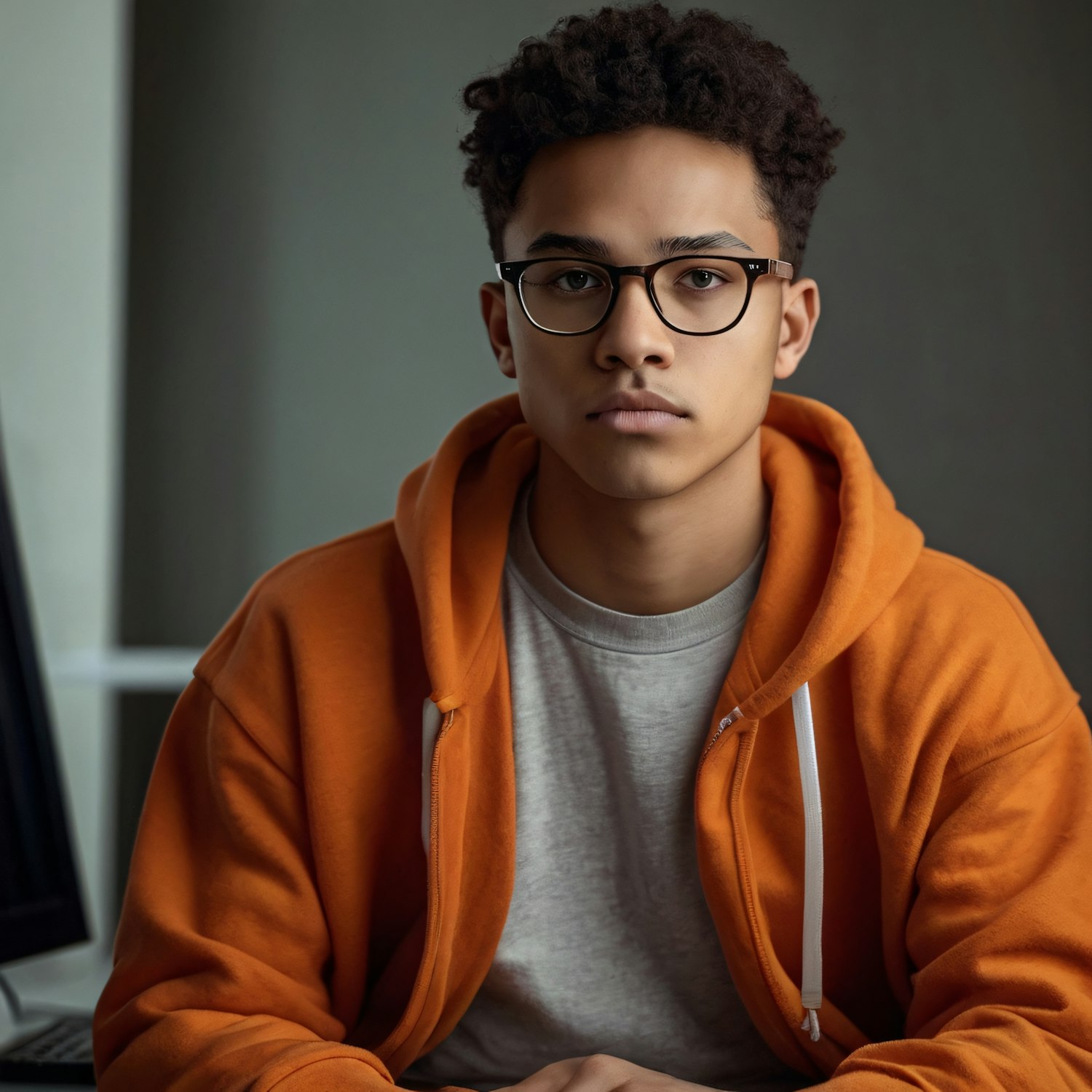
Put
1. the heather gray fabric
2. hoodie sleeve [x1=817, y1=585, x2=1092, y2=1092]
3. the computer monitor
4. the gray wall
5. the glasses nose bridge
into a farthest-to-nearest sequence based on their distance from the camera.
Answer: the gray wall < the computer monitor < the heather gray fabric < the glasses nose bridge < hoodie sleeve [x1=817, y1=585, x2=1092, y2=1092]

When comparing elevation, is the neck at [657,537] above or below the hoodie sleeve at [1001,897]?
above

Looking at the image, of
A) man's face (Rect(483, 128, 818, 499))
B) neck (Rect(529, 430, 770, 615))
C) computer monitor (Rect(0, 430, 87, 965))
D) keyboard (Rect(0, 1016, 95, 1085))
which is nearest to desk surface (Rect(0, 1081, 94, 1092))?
keyboard (Rect(0, 1016, 95, 1085))

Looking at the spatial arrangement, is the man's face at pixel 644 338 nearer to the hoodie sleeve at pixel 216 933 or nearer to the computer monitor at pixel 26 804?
the hoodie sleeve at pixel 216 933

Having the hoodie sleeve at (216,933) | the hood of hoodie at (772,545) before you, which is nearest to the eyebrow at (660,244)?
the hood of hoodie at (772,545)

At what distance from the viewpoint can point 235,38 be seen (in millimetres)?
2016

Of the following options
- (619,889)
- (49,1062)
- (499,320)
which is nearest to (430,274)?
(499,320)

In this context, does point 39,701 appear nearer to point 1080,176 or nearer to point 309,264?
point 309,264

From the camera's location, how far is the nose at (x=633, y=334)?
102 centimetres

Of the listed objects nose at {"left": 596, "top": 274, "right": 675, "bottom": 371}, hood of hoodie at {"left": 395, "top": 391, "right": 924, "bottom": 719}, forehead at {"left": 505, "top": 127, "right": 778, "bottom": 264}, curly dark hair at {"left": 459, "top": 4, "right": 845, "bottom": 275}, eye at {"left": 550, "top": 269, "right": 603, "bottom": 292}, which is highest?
curly dark hair at {"left": 459, "top": 4, "right": 845, "bottom": 275}

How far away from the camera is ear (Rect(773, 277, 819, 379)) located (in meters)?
1.18

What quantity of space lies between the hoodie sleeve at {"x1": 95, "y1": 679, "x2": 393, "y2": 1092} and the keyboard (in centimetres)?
34

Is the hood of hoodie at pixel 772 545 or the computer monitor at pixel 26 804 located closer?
the hood of hoodie at pixel 772 545

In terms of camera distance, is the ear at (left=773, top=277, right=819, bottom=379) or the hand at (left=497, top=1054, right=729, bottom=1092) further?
the ear at (left=773, top=277, right=819, bottom=379)

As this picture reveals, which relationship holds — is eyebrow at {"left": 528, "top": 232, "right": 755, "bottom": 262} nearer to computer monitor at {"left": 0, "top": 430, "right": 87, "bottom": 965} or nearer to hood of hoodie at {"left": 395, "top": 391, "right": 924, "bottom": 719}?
hood of hoodie at {"left": 395, "top": 391, "right": 924, "bottom": 719}
